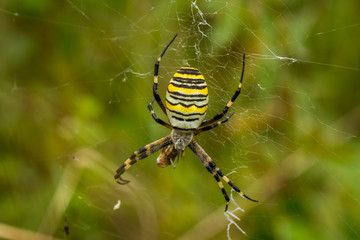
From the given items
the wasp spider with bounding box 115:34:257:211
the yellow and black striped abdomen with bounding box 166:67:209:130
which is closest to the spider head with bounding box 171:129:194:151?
the wasp spider with bounding box 115:34:257:211

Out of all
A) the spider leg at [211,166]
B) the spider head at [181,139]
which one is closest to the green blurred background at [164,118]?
the spider leg at [211,166]

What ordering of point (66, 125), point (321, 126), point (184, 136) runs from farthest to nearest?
1. point (66, 125)
2. point (184, 136)
3. point (321, 126)

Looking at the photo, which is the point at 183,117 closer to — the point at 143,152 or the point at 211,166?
the point at 211,166

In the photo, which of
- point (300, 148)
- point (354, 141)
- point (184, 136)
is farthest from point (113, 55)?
point (354, 141)

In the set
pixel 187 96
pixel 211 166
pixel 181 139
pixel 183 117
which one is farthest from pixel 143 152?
pixel 187 96

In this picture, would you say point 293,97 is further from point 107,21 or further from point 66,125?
point 66,125

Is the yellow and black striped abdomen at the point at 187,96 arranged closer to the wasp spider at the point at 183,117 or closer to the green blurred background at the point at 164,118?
the wasp spider at the point at 183,117

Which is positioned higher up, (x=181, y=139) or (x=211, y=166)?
(x=181, y=139)
